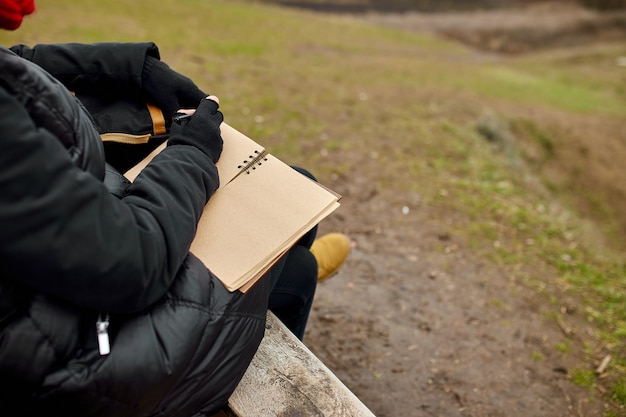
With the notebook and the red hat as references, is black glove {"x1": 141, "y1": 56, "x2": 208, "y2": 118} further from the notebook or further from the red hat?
the red hat

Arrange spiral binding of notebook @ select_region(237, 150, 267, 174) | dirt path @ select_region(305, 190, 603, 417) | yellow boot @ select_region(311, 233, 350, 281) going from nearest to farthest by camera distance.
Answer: spiral binding of notebook @ select_region(237, 150, 267, 174) → dirt path @ select_region(305, 190, 603, 417) → yellow boot @ select_region(311, 233, 350, 281)

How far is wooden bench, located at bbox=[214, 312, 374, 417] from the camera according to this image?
5.40ft

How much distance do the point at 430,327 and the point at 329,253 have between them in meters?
0.84

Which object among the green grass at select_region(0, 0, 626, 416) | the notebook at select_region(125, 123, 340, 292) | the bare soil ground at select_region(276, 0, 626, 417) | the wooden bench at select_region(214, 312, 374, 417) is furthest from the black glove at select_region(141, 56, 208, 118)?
the green grass at select_region(0, 0, 626, 416)

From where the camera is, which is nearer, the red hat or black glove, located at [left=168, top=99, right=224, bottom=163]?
the red hat

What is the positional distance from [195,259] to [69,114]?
1.63 ft

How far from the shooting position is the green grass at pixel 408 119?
3961mm

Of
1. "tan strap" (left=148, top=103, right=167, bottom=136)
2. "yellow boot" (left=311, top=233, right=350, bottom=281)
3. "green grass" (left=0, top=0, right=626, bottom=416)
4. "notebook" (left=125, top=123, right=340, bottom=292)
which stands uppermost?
"tan strap" (left=148, top=103, right=167, bottom=136)

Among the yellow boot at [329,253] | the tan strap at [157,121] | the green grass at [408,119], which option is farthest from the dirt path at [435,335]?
the tan strap at [157,121]

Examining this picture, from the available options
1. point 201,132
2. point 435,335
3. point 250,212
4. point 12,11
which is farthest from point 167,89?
point 435,335

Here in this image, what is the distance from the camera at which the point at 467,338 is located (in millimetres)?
3043

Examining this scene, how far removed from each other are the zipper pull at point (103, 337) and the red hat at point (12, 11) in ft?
2.43

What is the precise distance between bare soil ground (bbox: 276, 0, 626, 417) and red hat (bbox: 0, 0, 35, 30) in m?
2.12

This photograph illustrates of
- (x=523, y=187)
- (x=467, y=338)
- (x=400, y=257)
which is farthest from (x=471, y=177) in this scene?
(x=467, y=338)
